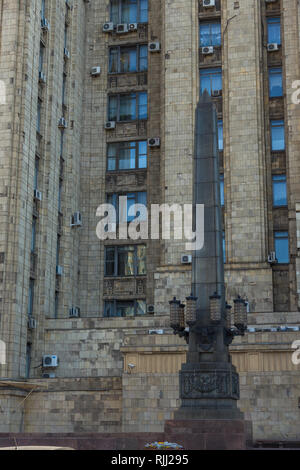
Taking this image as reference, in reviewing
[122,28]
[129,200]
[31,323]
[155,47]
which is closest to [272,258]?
[129,200]

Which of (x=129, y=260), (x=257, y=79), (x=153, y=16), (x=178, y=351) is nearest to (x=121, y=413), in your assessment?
(x=178, y=351)

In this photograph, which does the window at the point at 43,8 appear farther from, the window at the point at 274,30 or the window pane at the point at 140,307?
the window pane at the point at 140,307

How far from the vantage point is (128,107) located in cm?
3897

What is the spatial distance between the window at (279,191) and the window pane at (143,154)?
6.81 metres

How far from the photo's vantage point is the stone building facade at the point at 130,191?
28.4m

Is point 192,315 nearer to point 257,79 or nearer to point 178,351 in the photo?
point 178,351

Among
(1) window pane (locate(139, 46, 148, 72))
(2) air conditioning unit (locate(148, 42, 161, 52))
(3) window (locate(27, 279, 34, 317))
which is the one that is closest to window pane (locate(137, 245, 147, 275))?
(3) window (locate(27, 279, 34, 317))

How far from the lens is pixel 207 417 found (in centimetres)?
1872

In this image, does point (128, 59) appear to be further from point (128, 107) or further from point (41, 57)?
point (41, 57)

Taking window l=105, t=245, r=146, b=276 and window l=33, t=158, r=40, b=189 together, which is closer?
window l=33, t=158, r=40, b=189

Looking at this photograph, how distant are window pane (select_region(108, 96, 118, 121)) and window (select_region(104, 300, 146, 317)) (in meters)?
9.72

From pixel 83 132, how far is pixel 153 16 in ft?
23.9

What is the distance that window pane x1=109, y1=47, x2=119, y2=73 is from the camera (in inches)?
1564

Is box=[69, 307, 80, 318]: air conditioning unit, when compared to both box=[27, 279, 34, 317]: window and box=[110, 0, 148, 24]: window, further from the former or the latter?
box=[110, 0, 148, 24]: window
